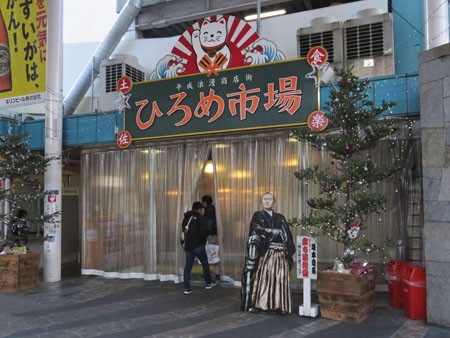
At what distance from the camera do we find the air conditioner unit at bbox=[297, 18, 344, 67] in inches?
326

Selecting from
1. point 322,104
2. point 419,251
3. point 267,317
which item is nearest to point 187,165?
point 322,104

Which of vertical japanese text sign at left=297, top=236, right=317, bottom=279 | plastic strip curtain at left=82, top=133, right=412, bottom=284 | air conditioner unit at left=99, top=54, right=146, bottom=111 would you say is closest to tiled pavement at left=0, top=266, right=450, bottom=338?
vertical japanese text sign at left=297, top=236, right=317, bottom=279

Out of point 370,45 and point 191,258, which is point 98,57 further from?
point 370,45

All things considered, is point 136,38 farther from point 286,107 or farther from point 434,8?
point 434,8

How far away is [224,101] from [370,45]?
9.88ft

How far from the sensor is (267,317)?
625 centimetres

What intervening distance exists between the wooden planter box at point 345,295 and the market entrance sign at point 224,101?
8.85 ft

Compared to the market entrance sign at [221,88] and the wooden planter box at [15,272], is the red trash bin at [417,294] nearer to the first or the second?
the market entrance sign at [221,88]

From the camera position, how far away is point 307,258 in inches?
247

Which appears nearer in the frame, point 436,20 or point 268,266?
point 268,266

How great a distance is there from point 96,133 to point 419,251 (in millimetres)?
6860

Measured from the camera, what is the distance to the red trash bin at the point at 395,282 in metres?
6.43

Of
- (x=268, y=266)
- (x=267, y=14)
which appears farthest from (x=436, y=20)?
(x=267, y=14)

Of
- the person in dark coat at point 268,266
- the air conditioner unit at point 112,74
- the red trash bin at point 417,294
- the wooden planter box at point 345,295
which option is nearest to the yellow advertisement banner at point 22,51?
the air conditioner unit at point 112,74
